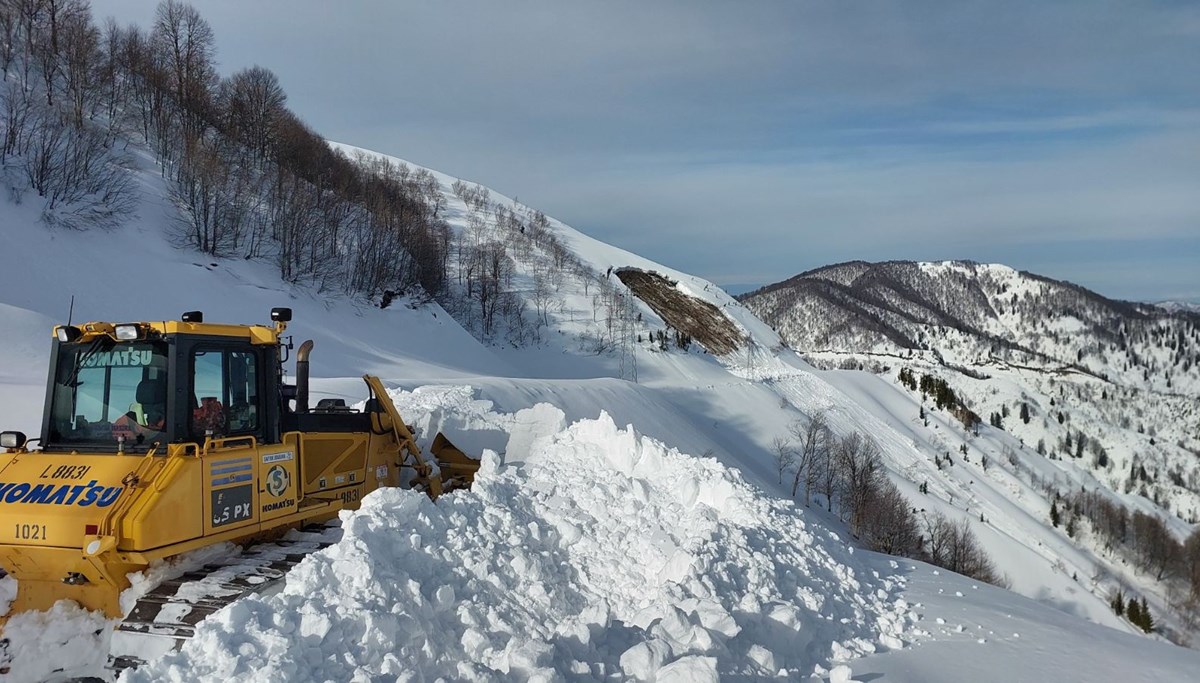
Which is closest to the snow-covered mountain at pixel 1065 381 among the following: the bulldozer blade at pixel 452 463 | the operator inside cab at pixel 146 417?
the bulldozer blade at pixel 452 463

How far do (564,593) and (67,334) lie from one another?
4.90 m

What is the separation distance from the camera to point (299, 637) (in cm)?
459

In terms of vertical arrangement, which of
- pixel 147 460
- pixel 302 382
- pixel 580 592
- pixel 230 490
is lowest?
pixel 580 592

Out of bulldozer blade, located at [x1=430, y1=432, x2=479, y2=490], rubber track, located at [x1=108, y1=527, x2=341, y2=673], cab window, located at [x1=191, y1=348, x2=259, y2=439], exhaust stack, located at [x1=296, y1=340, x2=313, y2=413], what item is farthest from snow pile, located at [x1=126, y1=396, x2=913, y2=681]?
exhaust stack, located at [x1=296, y1=340, x2=313, y2=413]

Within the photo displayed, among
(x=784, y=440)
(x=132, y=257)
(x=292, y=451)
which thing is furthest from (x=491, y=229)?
(x=292, y=451)

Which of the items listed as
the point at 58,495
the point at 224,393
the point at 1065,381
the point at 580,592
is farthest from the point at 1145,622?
the point at 1065,381

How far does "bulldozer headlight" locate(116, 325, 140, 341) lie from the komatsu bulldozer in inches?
0.4

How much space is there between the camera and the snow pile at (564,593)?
183 inches

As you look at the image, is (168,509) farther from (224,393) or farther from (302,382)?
(302,382)

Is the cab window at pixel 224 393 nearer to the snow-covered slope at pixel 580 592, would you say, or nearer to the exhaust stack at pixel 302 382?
the exhaust stack at pixel 302 382

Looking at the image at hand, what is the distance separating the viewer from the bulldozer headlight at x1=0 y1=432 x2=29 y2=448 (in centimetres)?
616

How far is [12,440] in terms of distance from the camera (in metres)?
6.22

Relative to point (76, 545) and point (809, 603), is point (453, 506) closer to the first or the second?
point (76, 545)

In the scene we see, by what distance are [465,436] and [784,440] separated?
37151 millimetres
